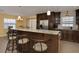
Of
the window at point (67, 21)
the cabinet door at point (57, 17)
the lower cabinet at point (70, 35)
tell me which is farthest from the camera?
the cabinet door at point (57, 17)

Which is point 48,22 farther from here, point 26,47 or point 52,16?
point 26,47

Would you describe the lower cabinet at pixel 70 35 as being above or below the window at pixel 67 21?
below

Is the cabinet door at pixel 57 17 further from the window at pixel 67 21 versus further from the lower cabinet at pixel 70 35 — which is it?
the lower cabinet at pixel 70 35

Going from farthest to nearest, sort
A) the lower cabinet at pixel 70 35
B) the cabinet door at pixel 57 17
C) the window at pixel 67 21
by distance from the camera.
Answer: the cabinet door at pixel 57 17 → the window at pixel 67 21 → the lower cabinet at pixel 70 35

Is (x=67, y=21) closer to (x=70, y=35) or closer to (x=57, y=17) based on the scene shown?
(x=57, y=17)

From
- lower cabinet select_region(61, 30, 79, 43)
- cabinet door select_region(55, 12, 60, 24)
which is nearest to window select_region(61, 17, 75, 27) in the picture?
cabinet door select_region(55, 12, 60, 24)

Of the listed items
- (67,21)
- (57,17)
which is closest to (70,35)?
(67,21)

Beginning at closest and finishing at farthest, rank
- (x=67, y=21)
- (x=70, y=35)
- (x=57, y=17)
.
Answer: (x=70, y=35) → (x=67, y=21) → (x=57, y=17)

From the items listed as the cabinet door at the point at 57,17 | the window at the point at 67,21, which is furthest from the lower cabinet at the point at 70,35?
the cabinet door at the point at 57,17

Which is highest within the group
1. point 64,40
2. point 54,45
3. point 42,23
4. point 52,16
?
point 52,16

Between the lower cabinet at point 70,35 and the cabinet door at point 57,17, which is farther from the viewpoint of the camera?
the cabinet door at point 57,17
